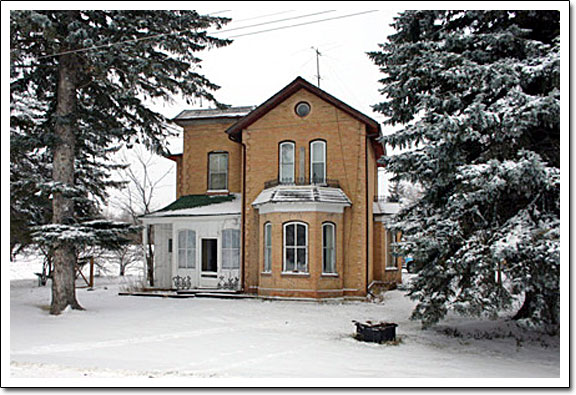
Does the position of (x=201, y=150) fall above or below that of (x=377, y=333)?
above

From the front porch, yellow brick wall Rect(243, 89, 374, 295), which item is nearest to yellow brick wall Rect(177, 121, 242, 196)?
the front porch

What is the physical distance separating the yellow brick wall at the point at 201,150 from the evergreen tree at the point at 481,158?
1071 cm

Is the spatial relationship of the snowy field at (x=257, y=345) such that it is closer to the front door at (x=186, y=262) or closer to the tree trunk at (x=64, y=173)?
the tree trunk at (x=64, y=173)

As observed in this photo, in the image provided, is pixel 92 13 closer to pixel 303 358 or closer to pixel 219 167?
pixel 219 167

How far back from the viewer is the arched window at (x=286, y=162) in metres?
19.0

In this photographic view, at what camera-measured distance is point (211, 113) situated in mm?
22453

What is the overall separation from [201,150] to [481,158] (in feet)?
47.1

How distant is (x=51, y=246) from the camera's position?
1463 centimetres

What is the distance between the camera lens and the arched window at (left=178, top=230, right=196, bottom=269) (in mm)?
20781

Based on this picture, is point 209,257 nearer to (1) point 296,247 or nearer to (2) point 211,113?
(1) point 296,247

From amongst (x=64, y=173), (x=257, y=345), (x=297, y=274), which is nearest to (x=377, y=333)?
(x=257, y=345)

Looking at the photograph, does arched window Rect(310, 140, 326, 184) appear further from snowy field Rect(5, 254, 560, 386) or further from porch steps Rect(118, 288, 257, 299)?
porch steps Rect(118, 288, 257, 299)

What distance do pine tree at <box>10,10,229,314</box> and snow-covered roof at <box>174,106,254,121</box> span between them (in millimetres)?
5053

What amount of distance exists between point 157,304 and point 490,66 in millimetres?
12697
